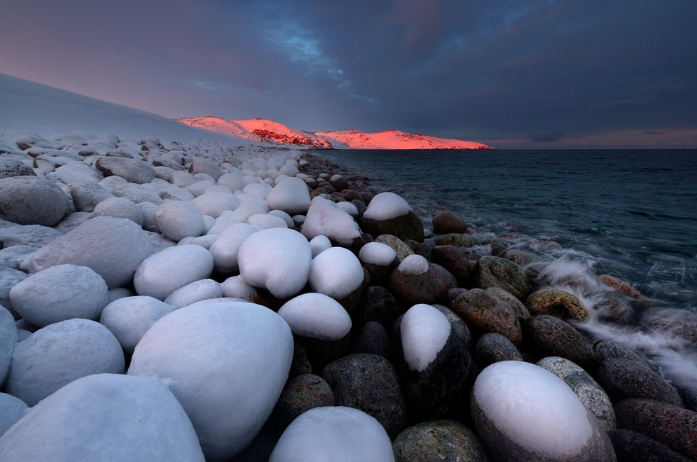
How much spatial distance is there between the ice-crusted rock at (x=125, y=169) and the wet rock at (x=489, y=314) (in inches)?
169

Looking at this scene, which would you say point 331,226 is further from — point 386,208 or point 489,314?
point 489,314

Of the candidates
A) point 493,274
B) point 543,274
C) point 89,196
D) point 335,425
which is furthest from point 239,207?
point 543,274

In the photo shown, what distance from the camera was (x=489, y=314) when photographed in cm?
238

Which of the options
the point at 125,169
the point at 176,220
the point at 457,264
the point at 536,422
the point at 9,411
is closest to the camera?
the point at 9,411

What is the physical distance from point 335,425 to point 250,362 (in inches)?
16.1

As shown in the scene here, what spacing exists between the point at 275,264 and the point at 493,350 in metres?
1.65

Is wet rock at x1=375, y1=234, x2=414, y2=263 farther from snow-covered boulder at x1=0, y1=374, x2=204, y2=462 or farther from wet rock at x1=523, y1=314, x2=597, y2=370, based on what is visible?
snow-covered boulder at x1=0, y1=374, x2=204, y2=462

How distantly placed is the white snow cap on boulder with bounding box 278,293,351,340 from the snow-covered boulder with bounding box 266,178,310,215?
2380 millimetres

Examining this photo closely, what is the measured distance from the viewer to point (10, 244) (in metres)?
1.88

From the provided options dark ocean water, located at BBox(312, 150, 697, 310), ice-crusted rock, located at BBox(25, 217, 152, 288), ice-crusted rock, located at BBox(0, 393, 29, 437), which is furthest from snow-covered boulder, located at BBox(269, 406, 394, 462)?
dark ocean water, located at BBox(312, 150, 697, 310)

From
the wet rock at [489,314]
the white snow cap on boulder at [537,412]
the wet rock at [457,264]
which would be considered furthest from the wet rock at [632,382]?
the wet rock at [457,264]

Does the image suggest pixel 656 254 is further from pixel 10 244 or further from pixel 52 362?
pixel 10 244

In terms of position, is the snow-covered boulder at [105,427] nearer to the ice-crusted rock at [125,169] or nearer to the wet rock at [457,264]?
the wet rock at [457,264]

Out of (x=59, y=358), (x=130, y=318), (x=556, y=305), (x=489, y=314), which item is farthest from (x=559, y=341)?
(x=59, y=358)
